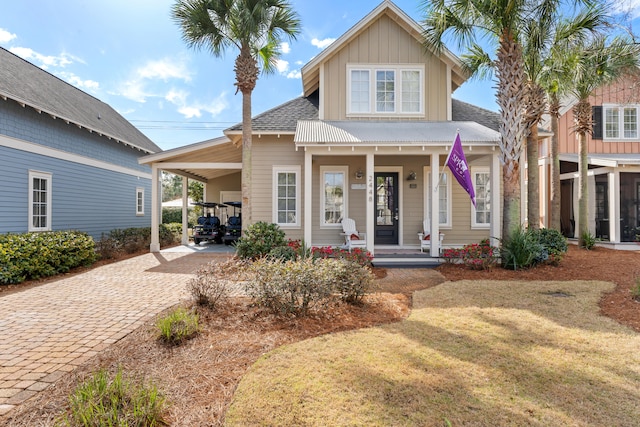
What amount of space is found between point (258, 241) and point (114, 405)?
655cm

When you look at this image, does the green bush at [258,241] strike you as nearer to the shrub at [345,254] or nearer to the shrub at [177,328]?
the shrub at [345,254]

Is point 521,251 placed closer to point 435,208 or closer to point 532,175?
point 435,208

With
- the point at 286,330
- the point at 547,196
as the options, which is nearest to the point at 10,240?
the point at 286,330

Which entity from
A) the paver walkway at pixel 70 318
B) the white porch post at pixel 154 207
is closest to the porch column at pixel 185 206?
the white porch post at pixel 154 207

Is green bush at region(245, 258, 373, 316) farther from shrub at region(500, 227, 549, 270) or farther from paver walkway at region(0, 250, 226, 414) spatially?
shrub at region(500, 227, 549, 270)

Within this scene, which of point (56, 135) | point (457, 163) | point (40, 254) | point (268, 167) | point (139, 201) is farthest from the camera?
point (139, 201)

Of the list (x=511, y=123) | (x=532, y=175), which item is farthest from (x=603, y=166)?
(x=511, y=123)

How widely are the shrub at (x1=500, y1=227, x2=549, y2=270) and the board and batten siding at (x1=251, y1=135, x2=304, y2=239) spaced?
18.8ft

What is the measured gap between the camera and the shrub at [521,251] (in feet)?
26.3

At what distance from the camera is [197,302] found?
17.1 feet

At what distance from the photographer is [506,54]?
816 centimetres

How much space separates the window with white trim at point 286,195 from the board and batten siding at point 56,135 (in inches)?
310

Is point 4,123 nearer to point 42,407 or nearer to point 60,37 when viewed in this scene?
point 60,37

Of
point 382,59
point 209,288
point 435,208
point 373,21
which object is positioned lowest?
point 209,288
